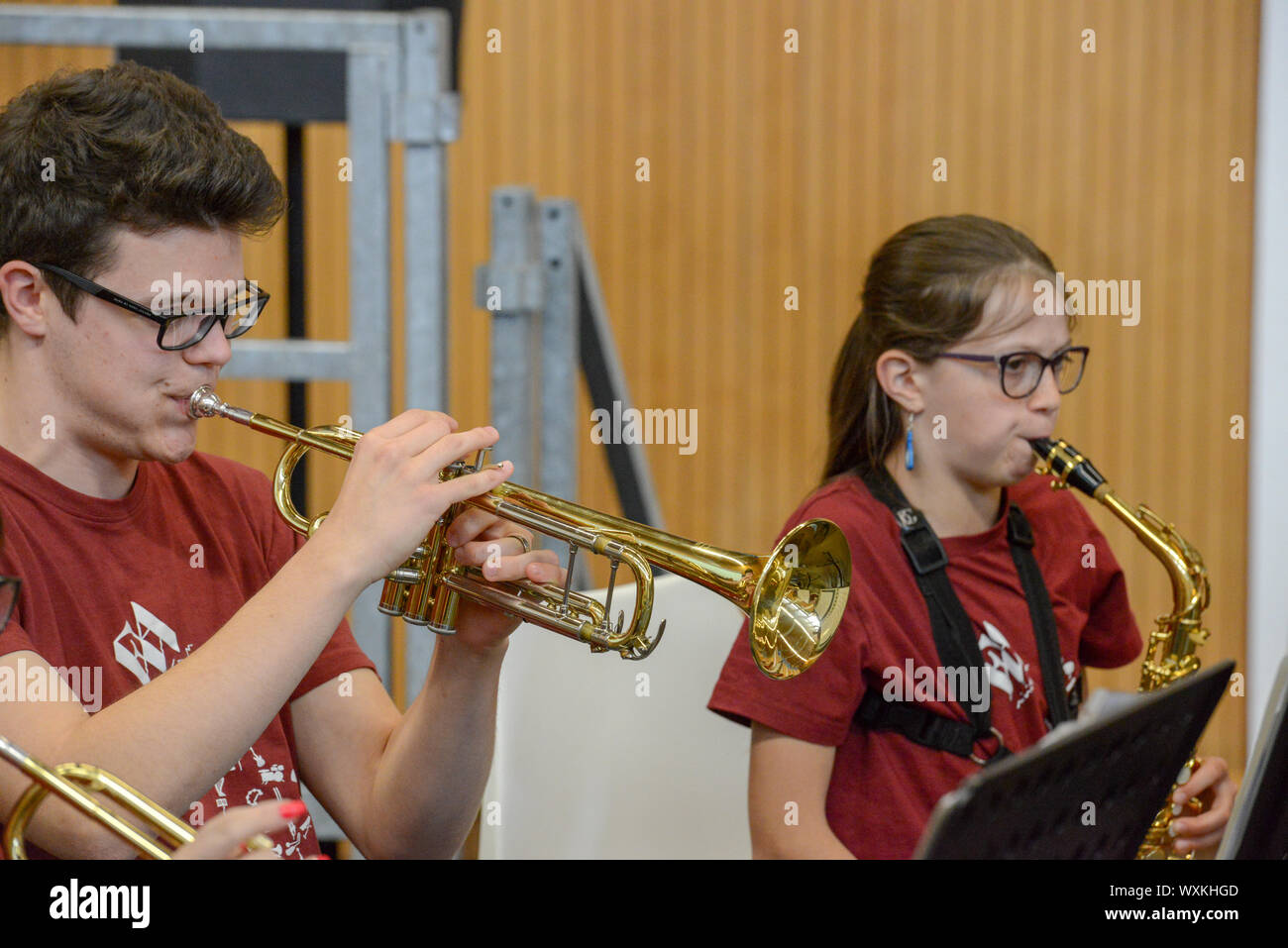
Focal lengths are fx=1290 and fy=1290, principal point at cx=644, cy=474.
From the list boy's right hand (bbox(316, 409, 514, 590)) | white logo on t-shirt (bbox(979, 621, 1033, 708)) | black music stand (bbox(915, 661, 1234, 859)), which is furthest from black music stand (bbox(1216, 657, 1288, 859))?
boy's right hand (bbox(316, 409, 514, 590))

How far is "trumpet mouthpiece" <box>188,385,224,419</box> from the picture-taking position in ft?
4.58

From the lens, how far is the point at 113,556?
4.70 feet

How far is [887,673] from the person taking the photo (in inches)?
69.3

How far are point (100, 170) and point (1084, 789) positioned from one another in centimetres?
114

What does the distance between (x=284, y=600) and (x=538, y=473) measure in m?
1.32

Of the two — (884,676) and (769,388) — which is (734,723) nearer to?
(884,676)

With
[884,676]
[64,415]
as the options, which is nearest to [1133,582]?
[884,676]

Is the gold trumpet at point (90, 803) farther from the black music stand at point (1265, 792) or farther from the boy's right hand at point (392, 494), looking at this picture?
the black music stand at point (1265, 792)

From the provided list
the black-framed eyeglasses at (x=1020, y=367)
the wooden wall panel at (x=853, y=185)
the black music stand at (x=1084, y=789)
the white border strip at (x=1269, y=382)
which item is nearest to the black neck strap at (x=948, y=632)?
the black-framed eyeglasses at (x=1020, y=367)

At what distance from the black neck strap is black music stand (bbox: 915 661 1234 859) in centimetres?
56

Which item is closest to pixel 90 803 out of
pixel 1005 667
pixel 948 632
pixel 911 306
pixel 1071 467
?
pixel 948 632

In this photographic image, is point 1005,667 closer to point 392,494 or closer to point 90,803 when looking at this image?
point 392,494

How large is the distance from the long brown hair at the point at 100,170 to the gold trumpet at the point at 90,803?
1.87ft

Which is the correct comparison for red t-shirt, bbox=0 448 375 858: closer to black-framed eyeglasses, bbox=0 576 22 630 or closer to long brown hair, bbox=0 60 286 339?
long brown hair, bbox=0 60 286 339
